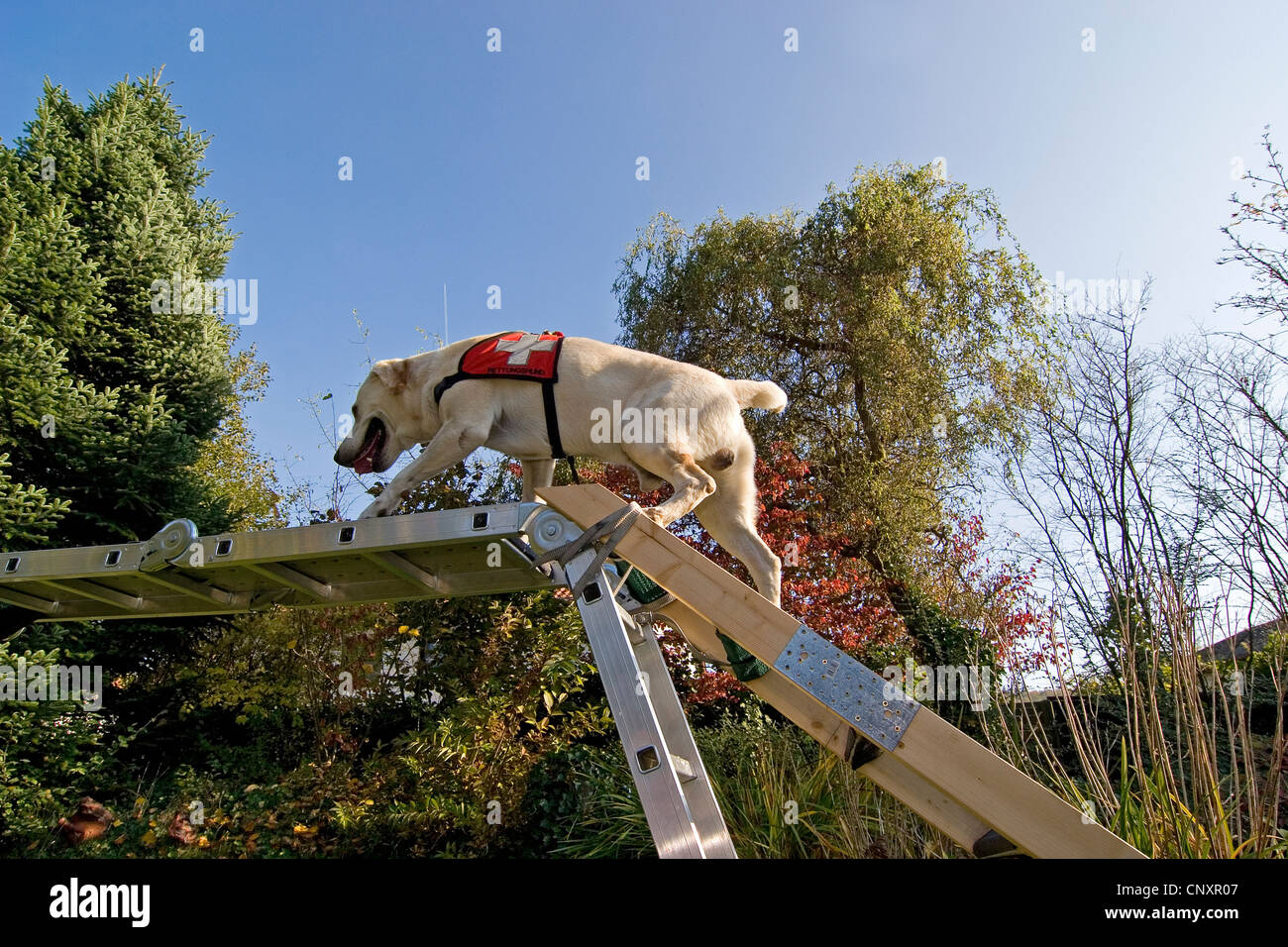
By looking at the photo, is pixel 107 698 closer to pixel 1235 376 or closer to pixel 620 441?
pixel 620 441

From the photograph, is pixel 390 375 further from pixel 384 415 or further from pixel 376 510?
pixel 376 510

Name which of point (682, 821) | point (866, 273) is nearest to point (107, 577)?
point (682, 821)

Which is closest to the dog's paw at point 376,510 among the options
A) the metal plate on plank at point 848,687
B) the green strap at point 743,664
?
the green strap at point 743,664

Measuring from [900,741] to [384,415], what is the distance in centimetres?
322

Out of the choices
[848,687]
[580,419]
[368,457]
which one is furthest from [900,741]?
[368,457]

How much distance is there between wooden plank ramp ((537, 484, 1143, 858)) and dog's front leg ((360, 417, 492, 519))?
1025 millimetres

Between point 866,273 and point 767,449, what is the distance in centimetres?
375

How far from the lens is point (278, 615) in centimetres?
812

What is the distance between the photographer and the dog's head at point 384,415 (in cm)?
421

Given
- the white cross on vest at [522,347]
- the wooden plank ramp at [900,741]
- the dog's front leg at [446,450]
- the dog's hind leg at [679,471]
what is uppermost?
the white cross on vest at [522,347]

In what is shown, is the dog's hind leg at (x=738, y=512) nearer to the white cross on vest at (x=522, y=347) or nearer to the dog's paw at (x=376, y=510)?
the white cross on vest at (x=522, y=347)

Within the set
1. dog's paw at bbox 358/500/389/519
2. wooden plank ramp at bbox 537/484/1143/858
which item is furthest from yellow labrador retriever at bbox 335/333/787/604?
wooden plank ramp at bbox 537/484/1143/858

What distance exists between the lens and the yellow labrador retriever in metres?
3.62
